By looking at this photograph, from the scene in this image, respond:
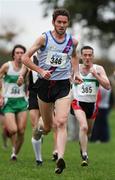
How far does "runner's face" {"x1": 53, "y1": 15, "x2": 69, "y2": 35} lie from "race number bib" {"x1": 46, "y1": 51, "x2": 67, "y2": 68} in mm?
324

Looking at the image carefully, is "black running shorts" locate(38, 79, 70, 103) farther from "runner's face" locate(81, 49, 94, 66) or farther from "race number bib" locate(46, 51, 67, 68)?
"runner's face" locate(81, 49, 94, 66)

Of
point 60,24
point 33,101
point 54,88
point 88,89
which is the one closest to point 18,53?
point 33,101

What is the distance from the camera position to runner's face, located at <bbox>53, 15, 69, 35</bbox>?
11523 mm

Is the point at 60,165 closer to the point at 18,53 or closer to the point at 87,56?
the point at 87,56

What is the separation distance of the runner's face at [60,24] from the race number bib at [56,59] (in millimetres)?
324

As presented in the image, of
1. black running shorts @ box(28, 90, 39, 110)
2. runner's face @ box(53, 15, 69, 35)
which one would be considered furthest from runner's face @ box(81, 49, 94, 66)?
runner's face @ box(53, 15, 69, 35)

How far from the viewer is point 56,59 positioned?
38.3 ft

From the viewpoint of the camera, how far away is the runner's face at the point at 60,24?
454 inches

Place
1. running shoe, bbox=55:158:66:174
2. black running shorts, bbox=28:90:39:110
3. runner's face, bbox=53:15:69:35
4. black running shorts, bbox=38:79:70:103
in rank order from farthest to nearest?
1. black running shorts, bbox=28:90:39:110
2. black running shorts, bbox=38:79:70:103
3. runner's face, bbox=53:15:69:35
4. running shoe, bbox=55:158:66:174

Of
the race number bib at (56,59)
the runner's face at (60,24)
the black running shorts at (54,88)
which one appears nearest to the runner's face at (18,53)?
the black running shorts at (54,88)

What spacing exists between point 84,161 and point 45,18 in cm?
3624

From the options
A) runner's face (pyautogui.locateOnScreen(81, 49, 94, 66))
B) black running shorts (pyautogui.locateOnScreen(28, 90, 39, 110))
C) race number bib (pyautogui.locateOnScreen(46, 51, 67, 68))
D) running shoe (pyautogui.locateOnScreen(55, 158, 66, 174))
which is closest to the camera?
running shoe (pyautogui.locateOnScreen(55, 158, 66, 174))

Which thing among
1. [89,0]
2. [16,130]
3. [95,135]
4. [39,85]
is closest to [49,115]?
[39,85]

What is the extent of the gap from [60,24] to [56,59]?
54 centimetres
